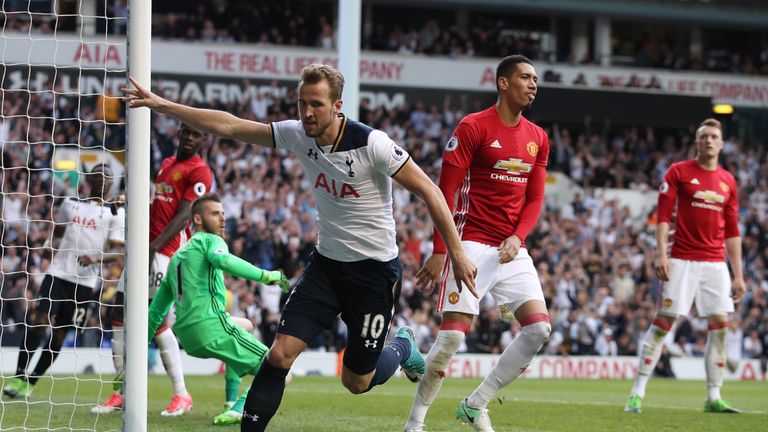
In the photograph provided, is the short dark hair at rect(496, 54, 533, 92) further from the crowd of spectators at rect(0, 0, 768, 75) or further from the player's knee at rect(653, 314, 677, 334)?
the crowd of spectators at rect(0, 0, 768, 75)

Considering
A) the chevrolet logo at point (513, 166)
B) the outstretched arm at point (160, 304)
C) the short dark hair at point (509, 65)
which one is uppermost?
the short dark hair at point (509, 65)

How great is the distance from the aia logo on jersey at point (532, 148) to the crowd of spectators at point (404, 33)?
22.8 meters

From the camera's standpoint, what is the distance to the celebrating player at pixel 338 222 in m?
5.94

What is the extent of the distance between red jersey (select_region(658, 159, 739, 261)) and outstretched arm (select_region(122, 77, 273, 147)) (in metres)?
5.86

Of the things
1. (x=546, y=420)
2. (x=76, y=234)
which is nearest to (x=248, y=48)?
(x=76, y=234)

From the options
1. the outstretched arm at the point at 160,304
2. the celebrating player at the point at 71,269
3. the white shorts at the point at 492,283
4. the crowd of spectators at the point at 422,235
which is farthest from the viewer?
the crowd of spectators at the point at 422,235

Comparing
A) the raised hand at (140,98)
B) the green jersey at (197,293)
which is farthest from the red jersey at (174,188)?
the raised hand at (140,98)

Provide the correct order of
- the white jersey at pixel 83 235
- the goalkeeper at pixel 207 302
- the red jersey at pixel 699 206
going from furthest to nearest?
1. the red jersey at pixel 699 206
2. the white jersey at pixel 83 235
3. the goalkeeper at pixel 207 302

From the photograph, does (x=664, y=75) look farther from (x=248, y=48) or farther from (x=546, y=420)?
(x=546, y=420)

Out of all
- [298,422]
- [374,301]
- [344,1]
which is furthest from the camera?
[344,1]

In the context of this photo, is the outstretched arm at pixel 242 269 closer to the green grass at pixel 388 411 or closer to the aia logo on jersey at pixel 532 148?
the green grass at pixel 388 411

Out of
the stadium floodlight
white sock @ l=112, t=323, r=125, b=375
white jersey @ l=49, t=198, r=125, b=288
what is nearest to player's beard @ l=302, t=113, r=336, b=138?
white sock @ l=112, t=323, r=125, b=375

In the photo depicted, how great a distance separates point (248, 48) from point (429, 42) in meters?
6.56

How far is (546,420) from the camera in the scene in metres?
9.47
